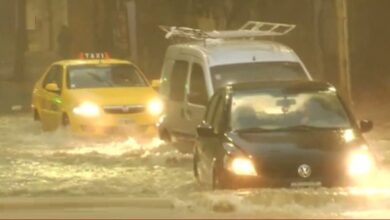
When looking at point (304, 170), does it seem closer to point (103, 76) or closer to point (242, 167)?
point (242, 167)

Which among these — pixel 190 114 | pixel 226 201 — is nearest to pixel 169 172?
pixel 190 114

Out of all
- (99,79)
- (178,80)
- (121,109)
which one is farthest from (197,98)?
(99,79)

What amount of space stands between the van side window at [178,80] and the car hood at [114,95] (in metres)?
2.92

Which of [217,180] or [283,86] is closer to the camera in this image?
[217,180]

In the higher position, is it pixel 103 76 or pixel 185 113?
pixel 185 113

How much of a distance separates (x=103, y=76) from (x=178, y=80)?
4.45 meters

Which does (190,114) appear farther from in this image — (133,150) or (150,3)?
(150,3)

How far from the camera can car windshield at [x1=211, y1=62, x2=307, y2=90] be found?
52.2 feet

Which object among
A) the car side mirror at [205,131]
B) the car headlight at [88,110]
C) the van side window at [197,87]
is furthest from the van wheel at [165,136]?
the car side mirror at [205,131]

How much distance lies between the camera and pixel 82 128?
67.2ft

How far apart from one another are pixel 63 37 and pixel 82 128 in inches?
794

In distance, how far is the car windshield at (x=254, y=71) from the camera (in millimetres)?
15898

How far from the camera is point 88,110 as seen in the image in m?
20.4

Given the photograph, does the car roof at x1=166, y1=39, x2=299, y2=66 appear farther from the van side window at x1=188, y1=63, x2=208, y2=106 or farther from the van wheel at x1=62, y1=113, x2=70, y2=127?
the van wheel at x1=62, y1=113, x2=70, y2=127
